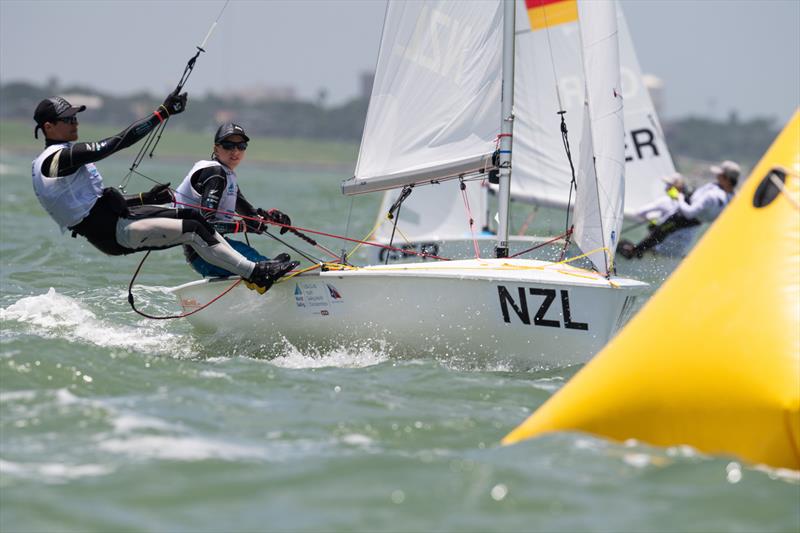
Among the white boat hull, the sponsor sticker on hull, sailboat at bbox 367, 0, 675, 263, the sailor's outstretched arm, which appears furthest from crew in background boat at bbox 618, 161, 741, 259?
the sailor's outstretched arm

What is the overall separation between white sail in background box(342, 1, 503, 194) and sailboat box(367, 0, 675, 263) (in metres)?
0.34

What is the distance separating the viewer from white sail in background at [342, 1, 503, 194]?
7074mm

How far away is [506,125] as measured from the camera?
694 centimetres

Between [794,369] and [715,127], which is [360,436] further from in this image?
[715,127]

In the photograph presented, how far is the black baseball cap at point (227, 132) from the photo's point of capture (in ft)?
21.7

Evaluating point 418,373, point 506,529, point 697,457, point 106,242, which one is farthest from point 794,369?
point 106,242

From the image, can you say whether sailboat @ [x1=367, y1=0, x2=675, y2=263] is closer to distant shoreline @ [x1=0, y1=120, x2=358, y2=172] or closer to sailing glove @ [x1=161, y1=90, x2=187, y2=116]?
sailing glove @ [x1=161, y1=90, x2=187, y2=116]

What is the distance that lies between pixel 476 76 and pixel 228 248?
6.07 feet

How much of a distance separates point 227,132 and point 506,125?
1.58 meters

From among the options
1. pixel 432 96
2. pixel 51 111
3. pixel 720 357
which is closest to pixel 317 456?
pixel 720 357

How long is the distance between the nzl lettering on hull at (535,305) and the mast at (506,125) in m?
0.75

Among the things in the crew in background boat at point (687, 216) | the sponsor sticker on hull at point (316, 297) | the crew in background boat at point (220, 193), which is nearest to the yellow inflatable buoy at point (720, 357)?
the sponsor sticker on hull at point (316, 297)

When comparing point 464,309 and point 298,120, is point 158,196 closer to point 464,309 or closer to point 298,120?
point 464,309

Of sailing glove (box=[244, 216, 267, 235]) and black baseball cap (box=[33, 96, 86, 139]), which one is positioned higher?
black baseball cap (box=[33, 96, 86, 139])
